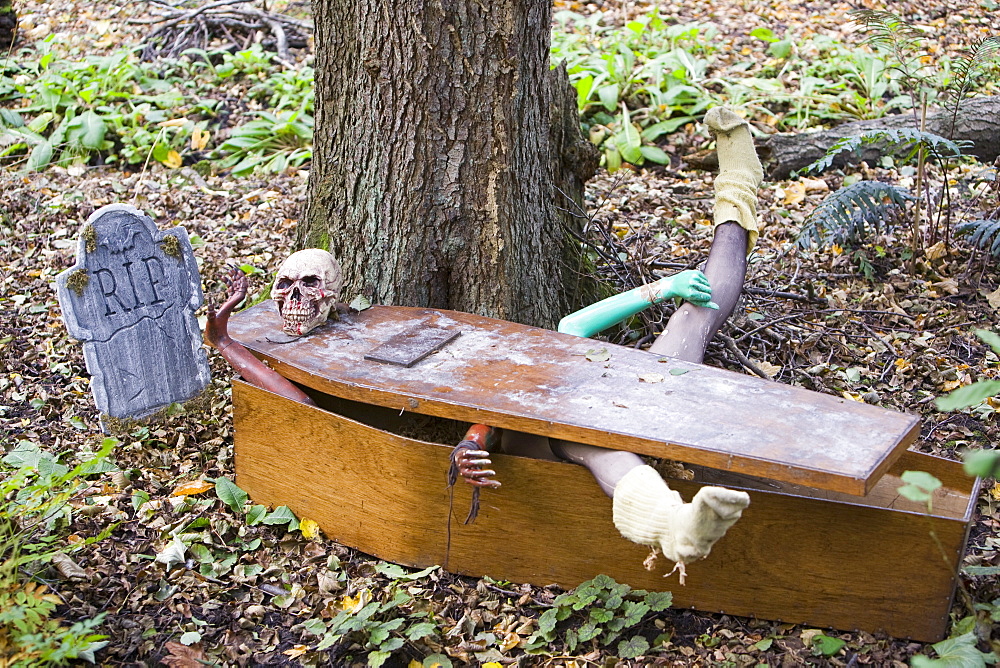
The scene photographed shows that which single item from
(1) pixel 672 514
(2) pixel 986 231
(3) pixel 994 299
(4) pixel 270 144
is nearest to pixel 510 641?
(1) pixel 672 514

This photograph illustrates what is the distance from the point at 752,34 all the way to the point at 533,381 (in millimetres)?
6260

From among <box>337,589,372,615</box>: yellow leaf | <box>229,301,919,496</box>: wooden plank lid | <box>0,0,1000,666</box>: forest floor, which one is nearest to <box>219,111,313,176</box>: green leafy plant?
<box>0,0,1000,666</box>: forest floor

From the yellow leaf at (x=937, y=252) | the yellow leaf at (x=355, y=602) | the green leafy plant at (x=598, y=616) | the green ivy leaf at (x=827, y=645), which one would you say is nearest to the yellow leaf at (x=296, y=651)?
the yellow leaf at (x=355, y=602)

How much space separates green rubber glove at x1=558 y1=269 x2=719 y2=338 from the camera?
129 inches

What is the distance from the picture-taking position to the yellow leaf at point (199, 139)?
261 inches

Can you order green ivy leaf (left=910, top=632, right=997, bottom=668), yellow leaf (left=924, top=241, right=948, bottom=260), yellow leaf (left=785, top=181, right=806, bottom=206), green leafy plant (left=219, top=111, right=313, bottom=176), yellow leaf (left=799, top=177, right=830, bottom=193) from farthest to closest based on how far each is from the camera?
1. green leafy plant (left=219, top=111, right=313, bottom=176)
2. yellow leaf (left=799, top=177, right=830, bottom=193)
3. yellow leaf (left=785, top=181, right=806, bottom=206)
4. yellow leaf (left=924, top=241, right=948, bottom=260)
5. green ivy leaf (left=910, top=632, right=997, bottom=668)

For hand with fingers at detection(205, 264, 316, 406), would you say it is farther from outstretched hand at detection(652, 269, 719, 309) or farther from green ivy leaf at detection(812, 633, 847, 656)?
green ivy leaf at detection(812, 633, 847, 656)

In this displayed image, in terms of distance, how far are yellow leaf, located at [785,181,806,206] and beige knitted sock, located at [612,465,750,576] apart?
12.3 ft

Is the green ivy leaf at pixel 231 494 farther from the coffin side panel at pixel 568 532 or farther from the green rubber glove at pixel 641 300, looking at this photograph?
the green rubber glove at pixel 641 300

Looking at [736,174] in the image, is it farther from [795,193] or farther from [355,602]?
[795,193]

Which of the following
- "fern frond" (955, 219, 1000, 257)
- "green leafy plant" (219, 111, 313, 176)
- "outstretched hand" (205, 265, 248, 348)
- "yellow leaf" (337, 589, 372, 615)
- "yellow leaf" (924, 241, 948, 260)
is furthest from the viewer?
"green leafy plant" (219, 111, 313, 176)

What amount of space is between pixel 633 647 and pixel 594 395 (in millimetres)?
796

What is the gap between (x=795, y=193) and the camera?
5.74 metres

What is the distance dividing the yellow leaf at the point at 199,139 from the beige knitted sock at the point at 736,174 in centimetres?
438
